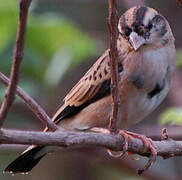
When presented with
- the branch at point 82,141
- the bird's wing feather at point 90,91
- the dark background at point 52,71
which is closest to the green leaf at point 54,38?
the dark background at point 52,71

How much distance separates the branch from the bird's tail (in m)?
0.78

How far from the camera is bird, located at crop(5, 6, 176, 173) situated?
378 centimetres

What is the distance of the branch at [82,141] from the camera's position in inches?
97.1

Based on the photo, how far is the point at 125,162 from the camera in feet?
15.4

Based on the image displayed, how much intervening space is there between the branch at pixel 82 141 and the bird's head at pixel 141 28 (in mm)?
649

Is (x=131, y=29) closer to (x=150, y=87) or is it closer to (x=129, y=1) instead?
(x=150, y=87)

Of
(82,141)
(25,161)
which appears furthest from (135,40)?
(82,141)

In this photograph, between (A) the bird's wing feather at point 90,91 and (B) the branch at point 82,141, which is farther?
(A) the bird's wing feather at point 90,91

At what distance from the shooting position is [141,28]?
3748mm

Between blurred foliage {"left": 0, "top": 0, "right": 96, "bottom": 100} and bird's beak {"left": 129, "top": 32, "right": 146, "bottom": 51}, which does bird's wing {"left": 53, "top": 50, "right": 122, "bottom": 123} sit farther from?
blurred foliage {"left": 0, "top": 0, "right": 96, "bottom": 100}

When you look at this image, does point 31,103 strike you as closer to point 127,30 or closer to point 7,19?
point 127,30

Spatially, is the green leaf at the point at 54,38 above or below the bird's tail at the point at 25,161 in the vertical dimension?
above

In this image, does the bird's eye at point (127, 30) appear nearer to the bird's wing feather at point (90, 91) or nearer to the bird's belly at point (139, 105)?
the bird's wing feather at point (90, 91)

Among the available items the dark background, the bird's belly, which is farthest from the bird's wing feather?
the dark background
